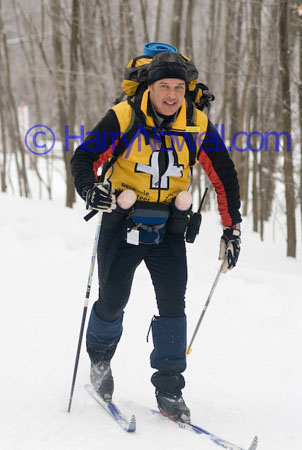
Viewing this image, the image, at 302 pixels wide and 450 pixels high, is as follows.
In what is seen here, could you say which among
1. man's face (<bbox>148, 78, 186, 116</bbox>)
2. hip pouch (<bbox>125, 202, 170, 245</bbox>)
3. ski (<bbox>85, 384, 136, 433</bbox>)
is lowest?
ski (<bbox>85, 384, 136, 433</bbox>)

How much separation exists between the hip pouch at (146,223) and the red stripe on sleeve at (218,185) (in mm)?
368

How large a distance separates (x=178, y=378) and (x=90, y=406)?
58 cm

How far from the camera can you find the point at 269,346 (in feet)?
13.5

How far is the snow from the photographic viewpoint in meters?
2.60

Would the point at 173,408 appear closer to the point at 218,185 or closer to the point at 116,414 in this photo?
the point at 116,414

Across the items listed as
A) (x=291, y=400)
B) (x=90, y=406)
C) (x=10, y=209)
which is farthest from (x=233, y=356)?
A: (x=10, y=209)

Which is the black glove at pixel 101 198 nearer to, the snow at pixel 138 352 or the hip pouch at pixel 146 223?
the hip pouch at pixel 146 223

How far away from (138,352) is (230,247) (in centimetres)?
148

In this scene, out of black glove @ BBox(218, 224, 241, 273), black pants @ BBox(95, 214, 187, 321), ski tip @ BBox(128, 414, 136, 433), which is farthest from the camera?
black glove @ BBox(218, 224, 241, 273)

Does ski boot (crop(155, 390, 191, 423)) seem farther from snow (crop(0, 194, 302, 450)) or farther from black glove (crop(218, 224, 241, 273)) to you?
black glove (crop(218, 224, 241, 273))

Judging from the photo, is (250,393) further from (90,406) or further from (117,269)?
(117,269)

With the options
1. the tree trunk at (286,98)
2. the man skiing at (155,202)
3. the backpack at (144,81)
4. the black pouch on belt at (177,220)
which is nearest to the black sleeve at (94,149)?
the man skiing at (155,202)

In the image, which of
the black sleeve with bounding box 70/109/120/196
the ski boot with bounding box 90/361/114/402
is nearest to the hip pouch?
the black sleeve with bounding box 70/109/120/196

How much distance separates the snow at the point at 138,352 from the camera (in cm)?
260
